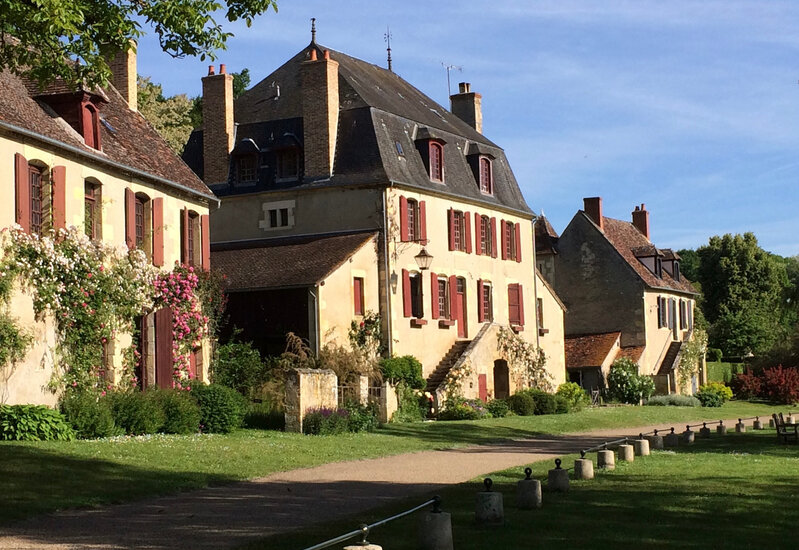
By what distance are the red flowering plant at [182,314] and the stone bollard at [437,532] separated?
1566 cm

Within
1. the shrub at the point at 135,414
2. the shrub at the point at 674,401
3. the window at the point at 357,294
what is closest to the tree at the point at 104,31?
the shrub at the point at 135,414

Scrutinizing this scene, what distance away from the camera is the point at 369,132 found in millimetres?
34562

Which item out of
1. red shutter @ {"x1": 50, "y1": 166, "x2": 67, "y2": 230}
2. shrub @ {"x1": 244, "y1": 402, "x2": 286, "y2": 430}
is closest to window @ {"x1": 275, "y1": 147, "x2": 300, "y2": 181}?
shrub @ {"x1": 244, "y1": 402, "x2": 286, "y2": 430}

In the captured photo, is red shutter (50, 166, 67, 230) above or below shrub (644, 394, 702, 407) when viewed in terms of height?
above

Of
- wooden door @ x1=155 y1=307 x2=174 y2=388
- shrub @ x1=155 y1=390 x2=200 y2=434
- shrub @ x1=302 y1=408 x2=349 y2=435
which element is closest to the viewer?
shrub @ x1=155 y1=390 x2=200 y2=434

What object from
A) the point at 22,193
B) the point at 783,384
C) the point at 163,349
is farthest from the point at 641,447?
the point at 783,384

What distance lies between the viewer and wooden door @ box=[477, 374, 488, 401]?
117ft

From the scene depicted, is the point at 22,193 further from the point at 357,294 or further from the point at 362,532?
the point at 362,532

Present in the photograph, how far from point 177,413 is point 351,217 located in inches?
508

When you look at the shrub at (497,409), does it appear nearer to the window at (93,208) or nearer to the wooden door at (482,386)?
the wooden door at (482,386)

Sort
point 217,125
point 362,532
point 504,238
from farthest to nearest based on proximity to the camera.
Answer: point 504,238, point 217,125, point 362,532

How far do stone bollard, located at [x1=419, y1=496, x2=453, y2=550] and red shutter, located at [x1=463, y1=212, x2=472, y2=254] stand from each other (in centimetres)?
2765

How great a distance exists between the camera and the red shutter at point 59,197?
22094mm

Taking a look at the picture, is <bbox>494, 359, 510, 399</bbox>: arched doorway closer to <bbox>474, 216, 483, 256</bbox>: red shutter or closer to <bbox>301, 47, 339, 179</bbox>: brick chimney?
<bbox>474, 216, 483, 256</bbox>: red shutter
